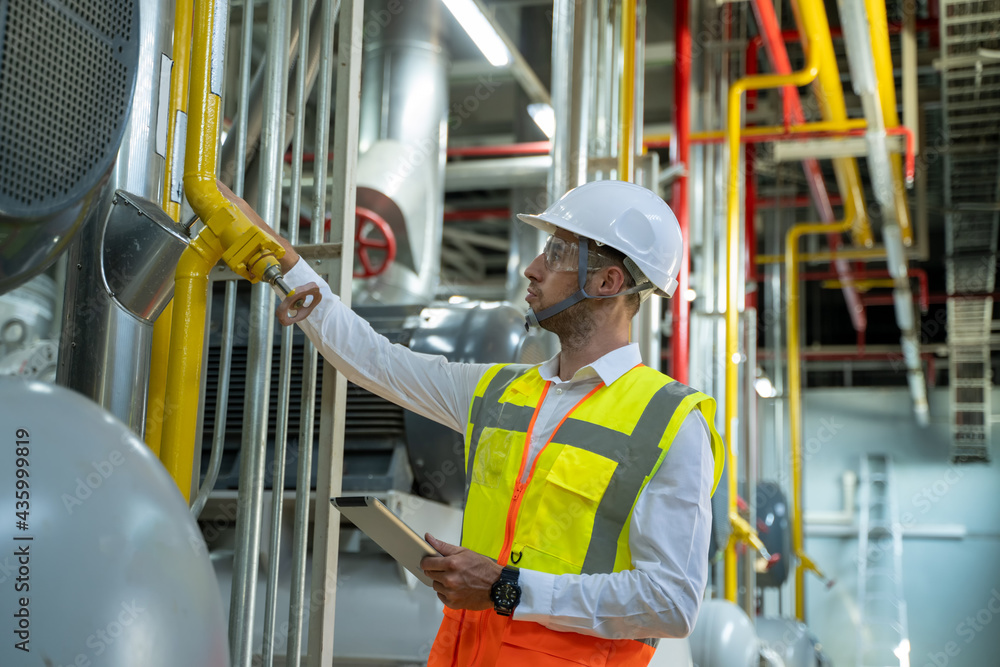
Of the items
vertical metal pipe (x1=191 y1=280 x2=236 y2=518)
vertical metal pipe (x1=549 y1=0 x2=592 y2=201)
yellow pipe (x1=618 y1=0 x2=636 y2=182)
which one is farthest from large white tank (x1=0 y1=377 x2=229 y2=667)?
yellow pipe (x1=618 y1=0 x2=636 y2=182)

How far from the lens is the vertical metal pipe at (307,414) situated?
7.67 ft

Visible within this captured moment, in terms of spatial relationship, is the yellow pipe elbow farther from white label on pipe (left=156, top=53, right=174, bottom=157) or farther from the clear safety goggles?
the clear safety goggles

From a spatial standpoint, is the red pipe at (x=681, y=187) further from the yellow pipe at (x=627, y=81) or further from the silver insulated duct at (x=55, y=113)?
the silver insulated duct at (x=55, y=113)

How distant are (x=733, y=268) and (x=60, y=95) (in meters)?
5.00

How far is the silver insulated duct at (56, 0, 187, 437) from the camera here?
1984 millimetres

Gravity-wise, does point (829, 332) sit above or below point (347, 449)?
above

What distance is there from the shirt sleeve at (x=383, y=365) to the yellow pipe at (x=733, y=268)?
138 inches

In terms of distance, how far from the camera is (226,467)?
3551mm

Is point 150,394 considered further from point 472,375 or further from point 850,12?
point 850,12

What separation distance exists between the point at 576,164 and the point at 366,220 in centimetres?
130

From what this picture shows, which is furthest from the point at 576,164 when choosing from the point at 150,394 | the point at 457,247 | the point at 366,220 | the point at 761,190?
the point at 457,247

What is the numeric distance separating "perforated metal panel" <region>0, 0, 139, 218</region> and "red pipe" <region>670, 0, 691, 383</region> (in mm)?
3836

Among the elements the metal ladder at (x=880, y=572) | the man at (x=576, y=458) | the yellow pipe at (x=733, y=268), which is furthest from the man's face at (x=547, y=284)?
the metal ladder at (x=880, y=572)

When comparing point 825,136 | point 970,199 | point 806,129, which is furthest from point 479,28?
point 970,199
